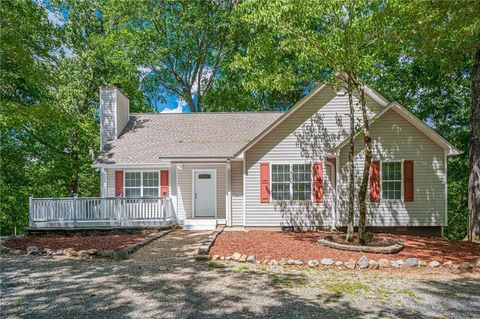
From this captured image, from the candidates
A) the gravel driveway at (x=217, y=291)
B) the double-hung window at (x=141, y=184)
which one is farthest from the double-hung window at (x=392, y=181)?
the double-hung window at (x=141, y=184)

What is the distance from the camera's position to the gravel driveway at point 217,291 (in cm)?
457

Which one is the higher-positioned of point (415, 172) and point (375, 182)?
point (415, 172)

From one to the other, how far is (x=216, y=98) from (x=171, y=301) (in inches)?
799

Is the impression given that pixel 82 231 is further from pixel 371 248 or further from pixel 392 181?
pixel 392 181

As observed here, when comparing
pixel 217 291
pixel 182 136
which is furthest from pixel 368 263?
pixel 182 136

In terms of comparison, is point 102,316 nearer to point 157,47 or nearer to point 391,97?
point 391,97

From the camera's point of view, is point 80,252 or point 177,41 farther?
point 177,41

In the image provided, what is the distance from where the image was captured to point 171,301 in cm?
495

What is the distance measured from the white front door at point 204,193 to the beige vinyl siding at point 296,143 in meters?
2.12

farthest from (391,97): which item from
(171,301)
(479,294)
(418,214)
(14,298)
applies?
(14,298)

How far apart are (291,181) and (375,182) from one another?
3017 mm

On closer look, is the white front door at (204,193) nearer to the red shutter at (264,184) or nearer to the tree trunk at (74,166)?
the red shutter at (264,184)

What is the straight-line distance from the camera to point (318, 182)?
12016mm

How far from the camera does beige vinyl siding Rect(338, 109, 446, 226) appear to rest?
11.5 m
